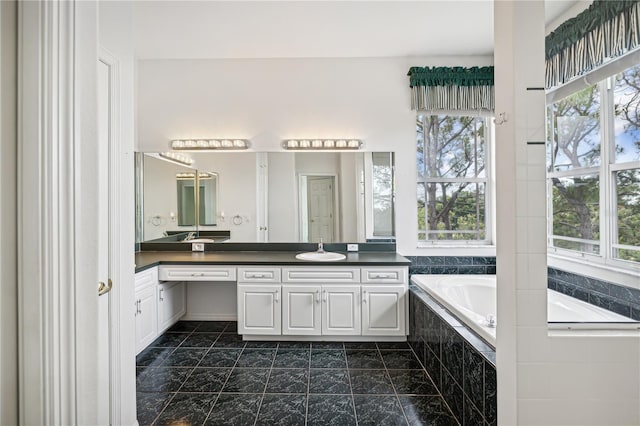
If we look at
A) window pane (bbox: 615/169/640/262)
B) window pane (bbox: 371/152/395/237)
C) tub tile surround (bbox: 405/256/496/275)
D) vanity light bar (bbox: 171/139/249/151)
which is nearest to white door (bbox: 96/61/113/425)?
vanity light bar (bbox: 171/139/249/151)

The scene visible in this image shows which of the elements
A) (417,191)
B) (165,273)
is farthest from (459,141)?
(165,273)

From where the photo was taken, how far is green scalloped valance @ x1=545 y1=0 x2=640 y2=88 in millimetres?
1133

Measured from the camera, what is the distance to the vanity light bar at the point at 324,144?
10.8ft

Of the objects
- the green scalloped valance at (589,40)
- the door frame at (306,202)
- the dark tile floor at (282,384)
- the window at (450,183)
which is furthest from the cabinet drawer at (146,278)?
the green scalloped valance at (589,40)

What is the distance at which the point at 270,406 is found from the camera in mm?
1967

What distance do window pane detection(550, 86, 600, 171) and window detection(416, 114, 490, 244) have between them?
6.93 ft

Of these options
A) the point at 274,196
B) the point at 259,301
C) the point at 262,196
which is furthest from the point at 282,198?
the point at 259,301

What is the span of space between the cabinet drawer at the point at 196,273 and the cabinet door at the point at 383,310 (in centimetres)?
128

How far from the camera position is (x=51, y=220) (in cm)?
Result: 62

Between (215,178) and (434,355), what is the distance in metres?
2.71

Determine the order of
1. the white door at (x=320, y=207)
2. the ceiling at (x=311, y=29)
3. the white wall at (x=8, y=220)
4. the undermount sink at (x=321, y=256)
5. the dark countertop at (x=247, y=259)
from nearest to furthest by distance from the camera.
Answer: the white wall at (x=8, y=220)
the ceiling at (x=311, y=29)
the dark countertop at (x=247, y=259)
the undermount sink at (x=321, y=256)
the white door at (x=320, y=207)

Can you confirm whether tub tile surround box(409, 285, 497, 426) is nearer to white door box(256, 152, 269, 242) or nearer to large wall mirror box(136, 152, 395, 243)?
large wall mirror box(136, 152, 395, 243)

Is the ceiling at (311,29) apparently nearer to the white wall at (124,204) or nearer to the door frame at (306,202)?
the white wall at (124,204)

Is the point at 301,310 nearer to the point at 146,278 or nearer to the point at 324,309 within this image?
the point at 324,309
